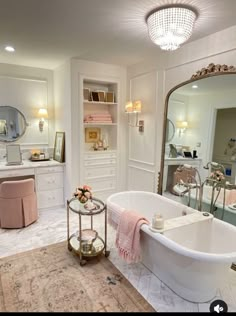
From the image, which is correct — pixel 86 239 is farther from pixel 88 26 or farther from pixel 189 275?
pixel 88 26

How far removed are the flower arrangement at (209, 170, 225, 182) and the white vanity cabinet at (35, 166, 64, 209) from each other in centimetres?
246

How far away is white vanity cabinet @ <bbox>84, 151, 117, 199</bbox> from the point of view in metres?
3.94

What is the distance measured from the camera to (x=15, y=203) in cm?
321

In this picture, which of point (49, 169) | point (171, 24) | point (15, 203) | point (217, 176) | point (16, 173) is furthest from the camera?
point (49, 169)

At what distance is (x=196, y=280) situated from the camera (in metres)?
1.89

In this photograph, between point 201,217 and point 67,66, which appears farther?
point 67,66

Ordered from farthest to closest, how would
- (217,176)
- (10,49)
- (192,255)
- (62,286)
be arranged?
(10,49) < (217,176) < (62,286) < (192,255)

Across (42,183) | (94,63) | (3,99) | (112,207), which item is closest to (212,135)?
(112,207)

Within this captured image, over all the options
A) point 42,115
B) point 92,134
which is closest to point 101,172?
point 92,134

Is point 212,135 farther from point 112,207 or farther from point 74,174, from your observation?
point 74,174

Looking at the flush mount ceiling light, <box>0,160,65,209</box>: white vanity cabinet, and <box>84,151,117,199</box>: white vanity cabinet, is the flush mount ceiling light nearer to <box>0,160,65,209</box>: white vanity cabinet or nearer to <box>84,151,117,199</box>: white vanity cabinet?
<box>84,151,117,199</box>: white vanity cabinet

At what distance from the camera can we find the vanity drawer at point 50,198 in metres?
3.85

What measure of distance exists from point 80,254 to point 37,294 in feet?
1.85

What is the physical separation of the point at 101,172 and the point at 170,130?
150 cm
